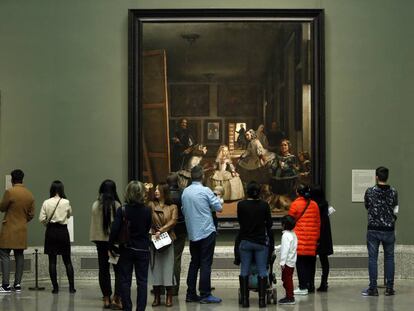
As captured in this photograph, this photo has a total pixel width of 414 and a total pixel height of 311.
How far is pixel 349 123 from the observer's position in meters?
16.0

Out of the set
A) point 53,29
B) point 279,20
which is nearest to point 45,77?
point 53,29

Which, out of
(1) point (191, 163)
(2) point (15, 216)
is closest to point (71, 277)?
(2) point (15, 216)

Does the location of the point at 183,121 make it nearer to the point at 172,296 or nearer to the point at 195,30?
the point at 195,30

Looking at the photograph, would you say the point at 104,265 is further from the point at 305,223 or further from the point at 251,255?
the point at 305,223

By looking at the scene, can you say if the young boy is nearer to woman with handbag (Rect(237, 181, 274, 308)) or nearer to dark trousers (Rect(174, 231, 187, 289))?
woman with handbag (Rect(237, 181, 274, 308))

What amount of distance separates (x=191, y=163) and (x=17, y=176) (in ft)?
10.2

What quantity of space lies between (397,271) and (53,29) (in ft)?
24.4

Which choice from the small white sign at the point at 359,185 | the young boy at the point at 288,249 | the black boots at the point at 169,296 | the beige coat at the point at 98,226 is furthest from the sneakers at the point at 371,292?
the beige coat at the point at 98,226

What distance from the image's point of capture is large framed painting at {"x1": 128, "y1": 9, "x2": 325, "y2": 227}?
15930mm

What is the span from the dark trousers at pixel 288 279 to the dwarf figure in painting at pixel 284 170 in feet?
10.0

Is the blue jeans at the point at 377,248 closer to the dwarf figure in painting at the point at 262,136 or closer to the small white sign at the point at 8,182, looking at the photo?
the dwarf figure in painting at the point at 262,136

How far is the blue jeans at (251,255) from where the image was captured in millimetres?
12703

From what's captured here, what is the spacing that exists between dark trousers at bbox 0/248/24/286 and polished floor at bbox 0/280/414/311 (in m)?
0.25

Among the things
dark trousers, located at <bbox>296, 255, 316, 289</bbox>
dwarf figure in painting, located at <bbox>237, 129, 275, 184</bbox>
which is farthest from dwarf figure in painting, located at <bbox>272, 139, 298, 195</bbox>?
dark trousers, located at <bbox>296, 255, 316, 289</bbox>
